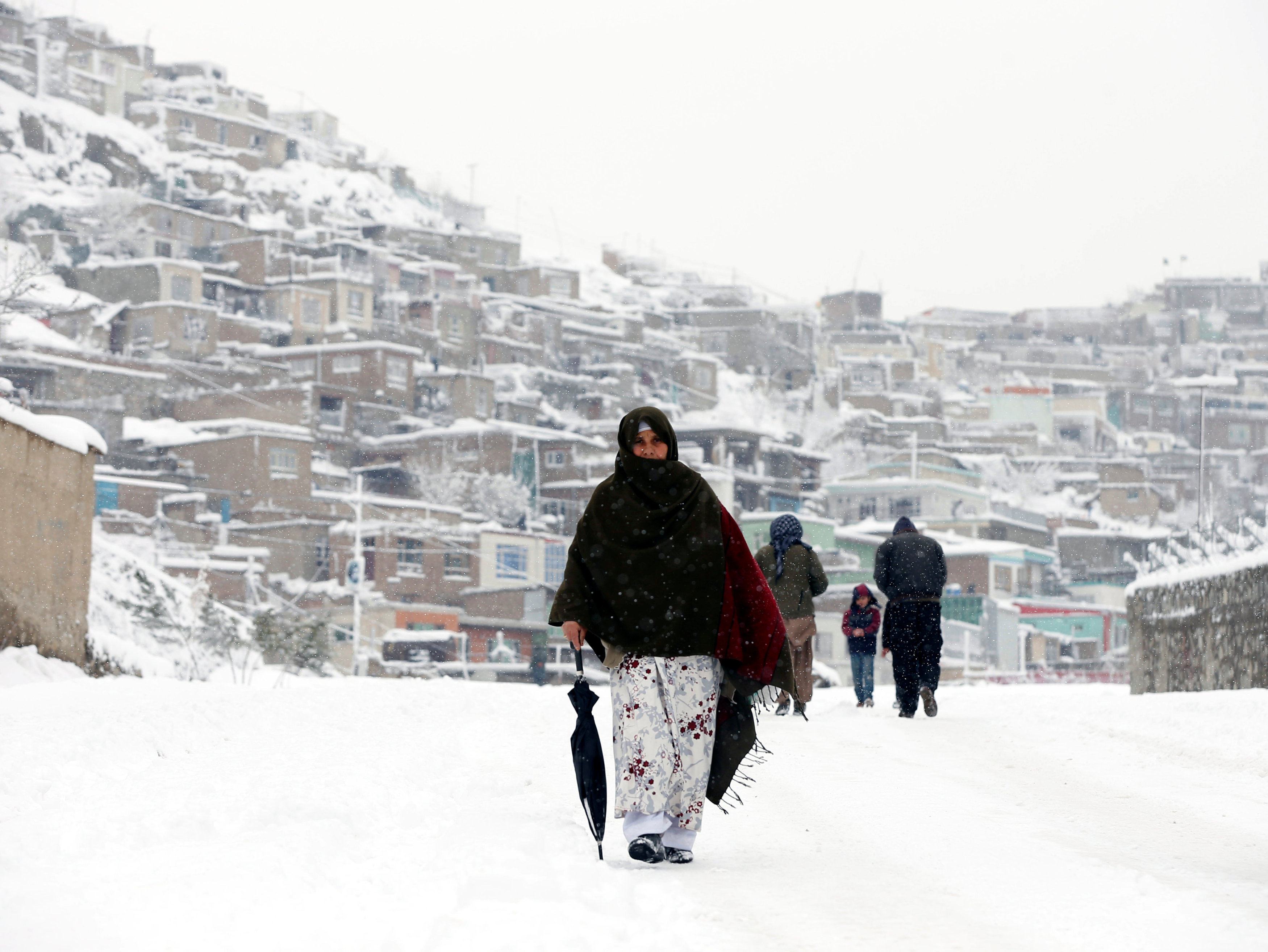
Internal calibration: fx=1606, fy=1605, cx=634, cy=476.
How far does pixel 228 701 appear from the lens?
518 inches

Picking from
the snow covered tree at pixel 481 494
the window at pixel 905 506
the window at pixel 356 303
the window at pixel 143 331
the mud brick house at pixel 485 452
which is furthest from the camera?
the window at pixel 356 303

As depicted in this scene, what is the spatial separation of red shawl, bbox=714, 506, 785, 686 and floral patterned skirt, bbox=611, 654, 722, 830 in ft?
0.44

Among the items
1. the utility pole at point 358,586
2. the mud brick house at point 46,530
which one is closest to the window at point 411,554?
the utility pole at point 358,586

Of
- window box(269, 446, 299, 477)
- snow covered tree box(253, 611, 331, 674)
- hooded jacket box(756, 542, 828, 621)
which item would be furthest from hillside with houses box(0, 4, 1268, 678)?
hooded jacket box(756, 542, 828, 621)

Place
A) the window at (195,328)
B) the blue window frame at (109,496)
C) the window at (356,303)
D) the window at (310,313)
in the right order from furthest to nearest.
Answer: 1. the window at (356,303)
2. the window at (310,313)
3. the window at (195,328)
4. the blue window frame at (109,496)

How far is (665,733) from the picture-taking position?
6324 millimetres

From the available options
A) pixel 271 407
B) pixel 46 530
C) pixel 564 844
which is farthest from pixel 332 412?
pixel 564 844

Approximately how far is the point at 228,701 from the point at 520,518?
2064 inches

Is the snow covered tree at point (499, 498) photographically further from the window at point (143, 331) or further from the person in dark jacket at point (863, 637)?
the person in dark jacket at point (863, 637)

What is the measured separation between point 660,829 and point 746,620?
911 mm

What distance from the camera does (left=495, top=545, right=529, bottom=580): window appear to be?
60438 mm

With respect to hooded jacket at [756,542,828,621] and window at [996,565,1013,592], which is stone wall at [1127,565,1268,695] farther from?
window at [996,565,1013,592]

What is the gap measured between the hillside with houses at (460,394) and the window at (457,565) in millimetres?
120

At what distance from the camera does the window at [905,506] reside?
76938 millimetres
